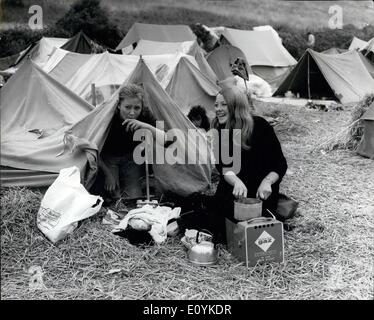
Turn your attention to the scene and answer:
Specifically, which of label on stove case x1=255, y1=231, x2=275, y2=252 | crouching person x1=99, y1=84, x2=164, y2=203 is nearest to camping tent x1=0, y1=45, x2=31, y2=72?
crouching person x1=99, y1=84, x2=164, y2=203

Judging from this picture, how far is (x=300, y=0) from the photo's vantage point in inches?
1099

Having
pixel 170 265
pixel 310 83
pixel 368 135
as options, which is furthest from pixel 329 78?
pixel 170 265

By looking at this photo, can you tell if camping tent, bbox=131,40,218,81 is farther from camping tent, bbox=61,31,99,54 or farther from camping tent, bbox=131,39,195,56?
camping tent, bbox=61,31,99,54

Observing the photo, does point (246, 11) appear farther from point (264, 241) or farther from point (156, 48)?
point (264, 241)

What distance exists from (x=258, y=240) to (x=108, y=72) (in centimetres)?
726

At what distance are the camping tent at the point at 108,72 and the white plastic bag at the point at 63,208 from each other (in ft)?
18.9

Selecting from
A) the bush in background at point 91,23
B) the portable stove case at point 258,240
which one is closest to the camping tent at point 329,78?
the portable stove case at point 258,240

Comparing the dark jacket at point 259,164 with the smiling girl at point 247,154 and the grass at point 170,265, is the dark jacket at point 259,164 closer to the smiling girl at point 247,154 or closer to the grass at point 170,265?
the smiling girl at point 247,154

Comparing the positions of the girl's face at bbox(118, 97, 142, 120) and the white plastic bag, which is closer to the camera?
the white plastic bag

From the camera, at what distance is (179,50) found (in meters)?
11.5

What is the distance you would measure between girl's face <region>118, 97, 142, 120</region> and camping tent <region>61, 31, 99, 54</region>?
38.7 feet

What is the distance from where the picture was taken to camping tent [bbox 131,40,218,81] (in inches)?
418
